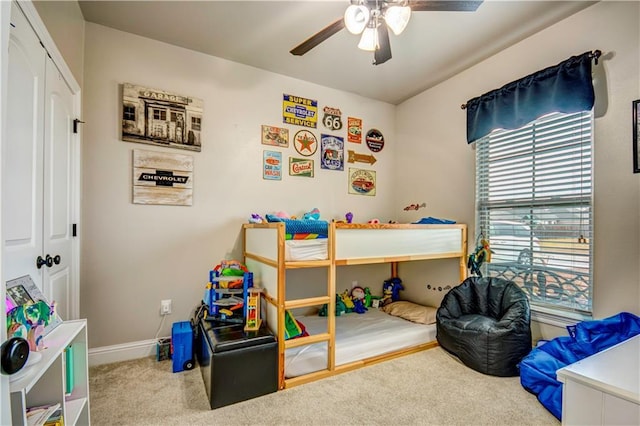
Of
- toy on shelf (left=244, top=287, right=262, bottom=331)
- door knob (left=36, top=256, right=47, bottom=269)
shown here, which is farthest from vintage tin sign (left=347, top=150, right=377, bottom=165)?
door knob (left=36, top=256, right=47, bottom=269)

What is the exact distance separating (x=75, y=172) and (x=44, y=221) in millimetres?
721

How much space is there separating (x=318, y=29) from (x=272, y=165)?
1.30 metres

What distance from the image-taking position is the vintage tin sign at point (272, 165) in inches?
119

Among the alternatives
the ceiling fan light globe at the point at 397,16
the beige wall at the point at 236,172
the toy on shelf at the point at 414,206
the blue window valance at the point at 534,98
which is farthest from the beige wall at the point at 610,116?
the ceiling fan light globe at the point at 397,16

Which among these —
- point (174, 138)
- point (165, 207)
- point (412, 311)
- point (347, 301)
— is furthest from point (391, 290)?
point (174, 138)

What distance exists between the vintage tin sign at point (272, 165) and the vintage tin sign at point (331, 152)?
1.72 ft

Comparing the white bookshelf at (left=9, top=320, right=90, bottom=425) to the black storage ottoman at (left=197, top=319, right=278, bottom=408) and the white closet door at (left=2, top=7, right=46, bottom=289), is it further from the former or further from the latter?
the black storage ottoman at (left=197, top=319, right=278, bottom=408)

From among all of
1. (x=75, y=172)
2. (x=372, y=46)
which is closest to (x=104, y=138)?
(x=75, y=172)

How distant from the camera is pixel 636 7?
1.94 metres

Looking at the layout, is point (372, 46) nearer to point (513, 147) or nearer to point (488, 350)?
point (513, 147)

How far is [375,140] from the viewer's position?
12.3 feet

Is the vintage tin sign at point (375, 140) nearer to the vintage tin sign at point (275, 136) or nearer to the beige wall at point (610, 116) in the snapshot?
the vintage tin sign at point (275, 136)

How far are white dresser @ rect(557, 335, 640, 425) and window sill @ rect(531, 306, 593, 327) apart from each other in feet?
3.81

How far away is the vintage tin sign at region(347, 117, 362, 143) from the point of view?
140 inches
